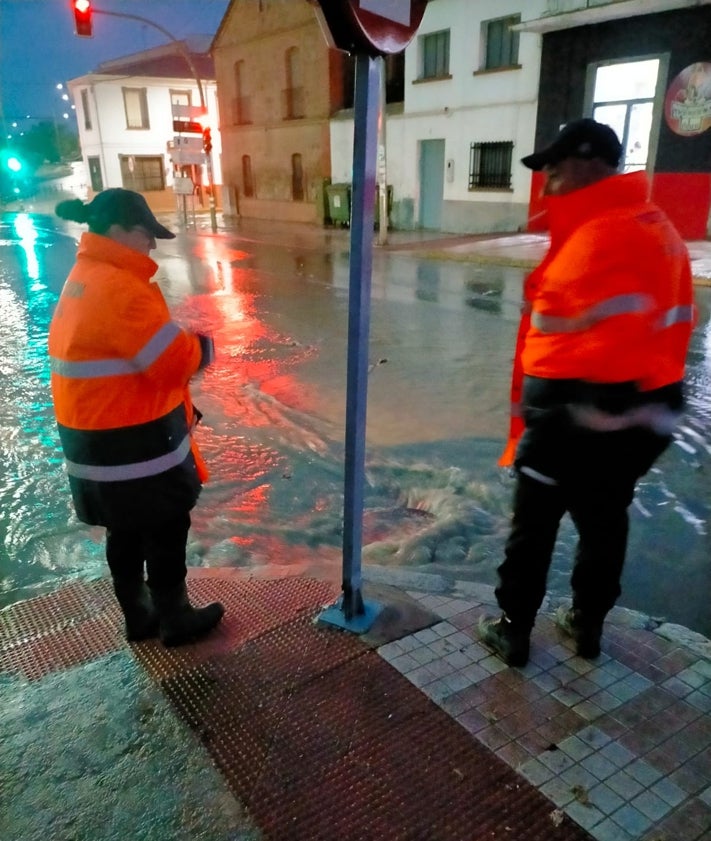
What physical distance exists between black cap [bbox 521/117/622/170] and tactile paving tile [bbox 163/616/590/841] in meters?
2.01

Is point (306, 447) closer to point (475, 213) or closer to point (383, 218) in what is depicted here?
point (383, 218)

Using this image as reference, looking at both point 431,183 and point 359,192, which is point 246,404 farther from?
point 431,183

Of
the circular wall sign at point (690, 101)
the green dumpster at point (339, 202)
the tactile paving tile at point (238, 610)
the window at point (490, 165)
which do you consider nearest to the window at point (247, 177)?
the green dumpster at point (339, 202)

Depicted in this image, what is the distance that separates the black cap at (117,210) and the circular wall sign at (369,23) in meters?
0.88

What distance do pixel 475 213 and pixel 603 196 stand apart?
62.8 feet

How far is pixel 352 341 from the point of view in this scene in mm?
2680

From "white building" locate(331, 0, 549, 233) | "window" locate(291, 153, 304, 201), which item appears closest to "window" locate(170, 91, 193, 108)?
"window" locate(291, 153, 304, 201)

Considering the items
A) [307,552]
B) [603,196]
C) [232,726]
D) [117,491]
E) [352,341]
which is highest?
[603,196]

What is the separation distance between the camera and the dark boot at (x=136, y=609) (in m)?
2.92

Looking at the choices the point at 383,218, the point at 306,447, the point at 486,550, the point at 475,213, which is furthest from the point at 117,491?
the point at 475,213

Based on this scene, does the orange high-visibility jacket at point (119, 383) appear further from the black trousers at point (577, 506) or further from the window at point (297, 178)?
the window at point (297, 178)

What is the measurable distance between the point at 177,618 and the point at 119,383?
110 cm

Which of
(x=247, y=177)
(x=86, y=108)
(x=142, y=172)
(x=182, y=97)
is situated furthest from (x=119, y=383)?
(x=86, y=108)

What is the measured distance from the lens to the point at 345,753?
93.0 inches
